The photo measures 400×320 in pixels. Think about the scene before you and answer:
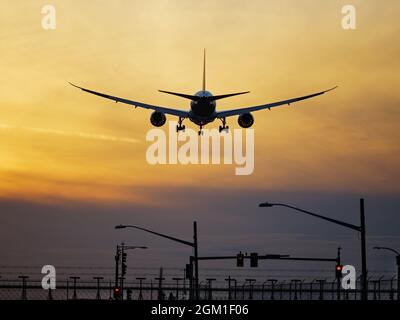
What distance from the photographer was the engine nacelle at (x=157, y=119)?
72.2 meters

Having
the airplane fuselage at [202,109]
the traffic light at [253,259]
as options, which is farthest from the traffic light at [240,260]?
the airplane fuselage at [202,109]

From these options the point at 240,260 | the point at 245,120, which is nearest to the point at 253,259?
the point at 240,260

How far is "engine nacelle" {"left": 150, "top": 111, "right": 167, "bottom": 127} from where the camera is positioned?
237ft

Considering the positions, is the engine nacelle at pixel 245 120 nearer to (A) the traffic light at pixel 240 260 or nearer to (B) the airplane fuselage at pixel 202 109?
(B) the airplane fuselage at pixel 202 109

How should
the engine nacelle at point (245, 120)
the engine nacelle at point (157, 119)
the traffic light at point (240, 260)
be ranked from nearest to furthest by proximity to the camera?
the engine nacelle at point (157, 119)
the engine nacelle at point (245, 120)
the traffic light at point (240, 260)

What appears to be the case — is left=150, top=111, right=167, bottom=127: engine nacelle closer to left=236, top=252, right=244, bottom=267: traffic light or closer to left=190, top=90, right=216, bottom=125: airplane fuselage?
left=190, top=90, right=216, bottom=125: airplane fuselage

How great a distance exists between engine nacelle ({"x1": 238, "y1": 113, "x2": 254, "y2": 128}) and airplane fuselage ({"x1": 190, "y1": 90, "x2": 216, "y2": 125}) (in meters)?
2.56

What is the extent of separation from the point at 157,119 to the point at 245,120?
23.8 ft

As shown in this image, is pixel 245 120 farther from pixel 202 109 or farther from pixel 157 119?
pixel 157 119

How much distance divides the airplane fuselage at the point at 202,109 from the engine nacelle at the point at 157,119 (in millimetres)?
2753
